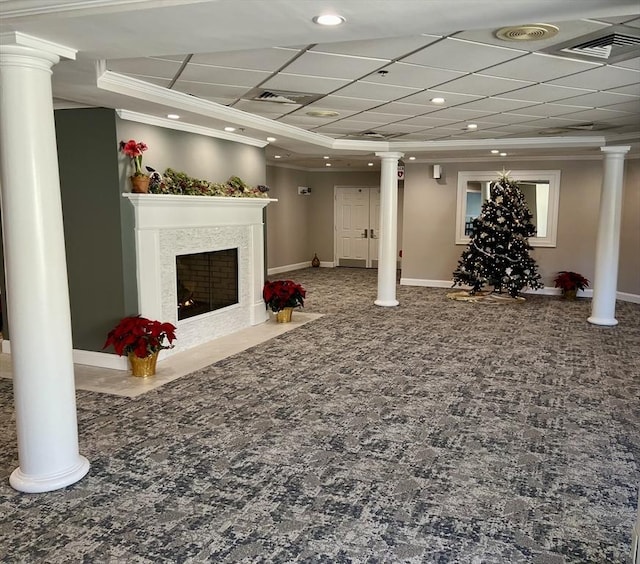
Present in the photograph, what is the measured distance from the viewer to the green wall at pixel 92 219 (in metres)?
5.00

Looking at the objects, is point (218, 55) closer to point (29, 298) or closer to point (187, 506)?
point (29, 298)

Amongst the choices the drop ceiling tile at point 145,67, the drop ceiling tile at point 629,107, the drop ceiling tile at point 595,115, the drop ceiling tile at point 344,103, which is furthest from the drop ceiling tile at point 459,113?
the drop ceiling tile at point 145,67

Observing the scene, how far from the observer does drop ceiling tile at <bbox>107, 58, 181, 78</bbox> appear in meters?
3.76

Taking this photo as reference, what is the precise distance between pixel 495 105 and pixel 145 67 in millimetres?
3217

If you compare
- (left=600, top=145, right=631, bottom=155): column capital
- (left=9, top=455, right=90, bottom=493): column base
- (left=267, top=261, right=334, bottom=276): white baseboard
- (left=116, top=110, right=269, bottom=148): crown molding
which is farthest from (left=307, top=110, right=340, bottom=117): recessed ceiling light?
(left=267, top=261, right=334, bottom=276): white baseboard

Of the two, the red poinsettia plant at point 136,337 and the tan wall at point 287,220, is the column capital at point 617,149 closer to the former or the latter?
the red poinsettia plant at point 136,337

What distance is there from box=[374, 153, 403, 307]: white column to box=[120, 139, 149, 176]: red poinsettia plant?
4.31 m

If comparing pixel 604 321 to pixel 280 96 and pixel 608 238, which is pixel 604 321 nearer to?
pixel 608 238

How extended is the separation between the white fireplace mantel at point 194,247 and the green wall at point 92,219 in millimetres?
215

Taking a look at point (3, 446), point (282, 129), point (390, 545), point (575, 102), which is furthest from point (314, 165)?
point (390, 545)

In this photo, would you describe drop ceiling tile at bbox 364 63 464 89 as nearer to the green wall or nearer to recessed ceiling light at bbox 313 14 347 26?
recessed ceiling light at bbox 313 14 347 26

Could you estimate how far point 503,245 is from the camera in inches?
350

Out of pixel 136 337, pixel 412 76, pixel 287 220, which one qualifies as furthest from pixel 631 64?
pixel 287 220

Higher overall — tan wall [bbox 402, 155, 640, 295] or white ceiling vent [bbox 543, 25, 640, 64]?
white ceiling vent [bbox 543, 25, 640, 64]
